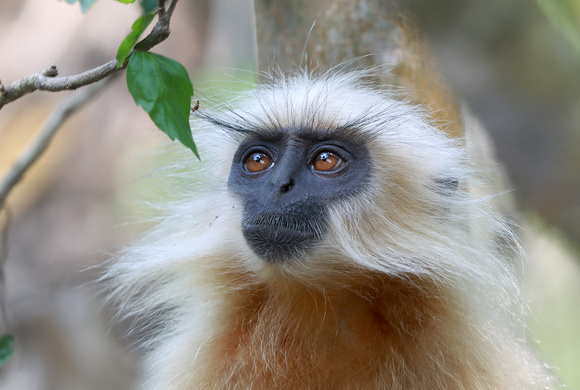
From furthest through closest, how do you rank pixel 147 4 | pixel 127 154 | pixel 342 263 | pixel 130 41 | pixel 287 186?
pixel 127 154 < pixel 147 4 < pixel 342 263 < pixel 287 186 < pixel 130 41

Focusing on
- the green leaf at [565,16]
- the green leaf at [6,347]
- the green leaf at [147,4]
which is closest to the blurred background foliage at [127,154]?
the green leaf at [565,16]

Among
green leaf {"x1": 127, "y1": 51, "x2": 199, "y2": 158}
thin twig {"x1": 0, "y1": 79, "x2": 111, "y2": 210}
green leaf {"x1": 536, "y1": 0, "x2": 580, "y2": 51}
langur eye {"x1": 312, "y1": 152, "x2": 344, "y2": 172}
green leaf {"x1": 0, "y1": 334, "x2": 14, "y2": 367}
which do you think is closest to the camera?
green leaf {"x1": 127, "y1": 51, "x2": 199, "y2": 158}

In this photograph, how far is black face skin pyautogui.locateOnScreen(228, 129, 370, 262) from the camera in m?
2.42

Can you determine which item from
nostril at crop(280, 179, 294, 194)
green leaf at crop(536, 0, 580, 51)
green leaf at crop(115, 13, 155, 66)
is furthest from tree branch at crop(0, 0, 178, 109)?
green leaf at crop(536, 0, 580, 51)

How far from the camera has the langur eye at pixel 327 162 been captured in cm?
257

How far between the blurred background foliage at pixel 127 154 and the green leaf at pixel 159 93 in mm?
1958

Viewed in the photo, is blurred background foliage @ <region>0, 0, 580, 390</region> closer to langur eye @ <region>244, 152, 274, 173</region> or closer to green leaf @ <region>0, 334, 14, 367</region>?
langur eye @ <region>244, 152, 274, 173</region>

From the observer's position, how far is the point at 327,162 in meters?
2.58

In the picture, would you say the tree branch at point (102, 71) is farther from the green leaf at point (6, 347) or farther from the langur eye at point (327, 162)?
the green leaf at point (6, 347)

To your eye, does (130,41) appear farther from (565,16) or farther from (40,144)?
(565,16)

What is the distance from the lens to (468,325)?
8.50ft

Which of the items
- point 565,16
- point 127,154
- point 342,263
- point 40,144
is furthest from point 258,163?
point 127,154

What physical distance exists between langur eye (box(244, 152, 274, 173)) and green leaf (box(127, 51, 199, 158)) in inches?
40.0

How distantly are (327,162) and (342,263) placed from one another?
448mm
